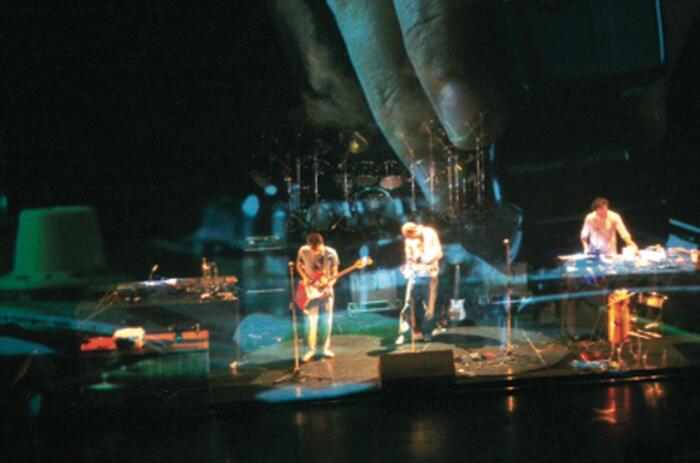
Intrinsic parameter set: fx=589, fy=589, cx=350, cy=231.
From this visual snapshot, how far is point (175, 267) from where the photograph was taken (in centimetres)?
936

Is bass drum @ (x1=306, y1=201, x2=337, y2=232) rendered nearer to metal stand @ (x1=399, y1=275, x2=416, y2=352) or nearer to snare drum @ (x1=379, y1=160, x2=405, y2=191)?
snare drum @ (x1=379, y1=160, x2=405, y2=191)

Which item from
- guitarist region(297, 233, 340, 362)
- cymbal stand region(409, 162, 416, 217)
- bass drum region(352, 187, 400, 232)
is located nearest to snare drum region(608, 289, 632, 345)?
guitarist region(297, 233, 340, 362)

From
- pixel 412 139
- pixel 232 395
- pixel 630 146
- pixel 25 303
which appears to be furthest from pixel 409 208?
pixel 25 303

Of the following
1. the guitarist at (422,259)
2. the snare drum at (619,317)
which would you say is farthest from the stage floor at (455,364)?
the guitarist at (422,259)

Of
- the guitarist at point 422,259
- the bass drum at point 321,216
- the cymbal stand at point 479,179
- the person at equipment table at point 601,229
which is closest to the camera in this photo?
the person at equipment table at point 601,229

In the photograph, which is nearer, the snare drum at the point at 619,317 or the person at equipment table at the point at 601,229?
the snare drum at the point at 619,317

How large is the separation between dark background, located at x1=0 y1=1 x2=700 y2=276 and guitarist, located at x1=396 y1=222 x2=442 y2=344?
2084mm

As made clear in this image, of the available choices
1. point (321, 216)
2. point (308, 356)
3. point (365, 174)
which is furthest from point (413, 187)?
point (308, 356)

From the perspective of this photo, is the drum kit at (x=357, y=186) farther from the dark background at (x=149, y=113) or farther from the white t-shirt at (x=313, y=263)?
the white t-shirt at (x=313, y=263)

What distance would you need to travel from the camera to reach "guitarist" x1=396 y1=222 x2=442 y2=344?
27.3ft

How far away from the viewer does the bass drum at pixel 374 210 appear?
33.8 feet

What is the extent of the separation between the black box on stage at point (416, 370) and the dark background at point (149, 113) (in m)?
4.12

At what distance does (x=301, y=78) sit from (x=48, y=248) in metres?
4.91

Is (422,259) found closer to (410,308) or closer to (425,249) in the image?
(425,249)
